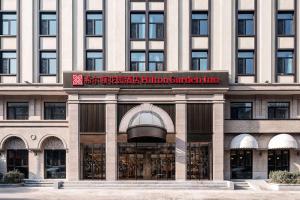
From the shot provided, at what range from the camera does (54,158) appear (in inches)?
1412

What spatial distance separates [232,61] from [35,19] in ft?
62.3

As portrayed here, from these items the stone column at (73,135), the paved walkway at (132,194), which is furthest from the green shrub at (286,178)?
the stone column at (73,135)

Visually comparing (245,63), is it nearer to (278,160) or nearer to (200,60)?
(200,60)

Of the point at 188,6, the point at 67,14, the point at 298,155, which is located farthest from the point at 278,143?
the point at 67,14

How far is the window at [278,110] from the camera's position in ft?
117

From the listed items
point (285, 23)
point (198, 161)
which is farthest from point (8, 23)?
point (285, 23)

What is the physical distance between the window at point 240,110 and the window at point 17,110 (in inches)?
774

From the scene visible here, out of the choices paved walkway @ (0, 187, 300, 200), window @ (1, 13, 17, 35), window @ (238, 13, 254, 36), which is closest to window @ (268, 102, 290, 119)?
window @ (238, 13, 254, 36)

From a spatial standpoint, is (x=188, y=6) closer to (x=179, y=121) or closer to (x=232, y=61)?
(x=232, y=61)

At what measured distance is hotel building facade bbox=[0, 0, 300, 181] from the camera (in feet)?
111

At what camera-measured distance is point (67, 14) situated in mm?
35406

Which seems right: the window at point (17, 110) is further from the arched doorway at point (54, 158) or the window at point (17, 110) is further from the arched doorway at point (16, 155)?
the arched doorway at point (54, 158)

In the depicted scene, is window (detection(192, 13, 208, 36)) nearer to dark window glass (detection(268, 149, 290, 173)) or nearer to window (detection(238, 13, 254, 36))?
window (detection(238, 13, 254, 36))

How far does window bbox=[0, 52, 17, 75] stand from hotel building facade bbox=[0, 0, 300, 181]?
9 centimetres
